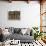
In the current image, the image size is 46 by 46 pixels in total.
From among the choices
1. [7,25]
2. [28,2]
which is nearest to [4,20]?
[7,25]

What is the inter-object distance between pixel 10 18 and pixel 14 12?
373mm

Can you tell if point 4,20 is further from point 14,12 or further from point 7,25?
point 14,12

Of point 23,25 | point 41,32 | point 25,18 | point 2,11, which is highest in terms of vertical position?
point 2,11

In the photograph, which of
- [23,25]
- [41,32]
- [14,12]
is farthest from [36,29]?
[14,12]

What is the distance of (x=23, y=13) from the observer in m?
5.87

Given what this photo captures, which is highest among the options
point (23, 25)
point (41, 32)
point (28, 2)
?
point (28, 2)

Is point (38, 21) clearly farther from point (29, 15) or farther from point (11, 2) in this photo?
point (11, 2)

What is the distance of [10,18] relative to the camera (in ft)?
19.1

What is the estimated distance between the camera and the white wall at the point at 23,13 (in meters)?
5.81

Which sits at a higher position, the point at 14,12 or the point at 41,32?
the point at 14,12

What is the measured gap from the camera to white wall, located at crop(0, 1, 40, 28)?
5.81 meters

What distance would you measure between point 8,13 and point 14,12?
311 mm

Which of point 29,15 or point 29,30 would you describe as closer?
point 29,30

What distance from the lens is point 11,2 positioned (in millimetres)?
5832
